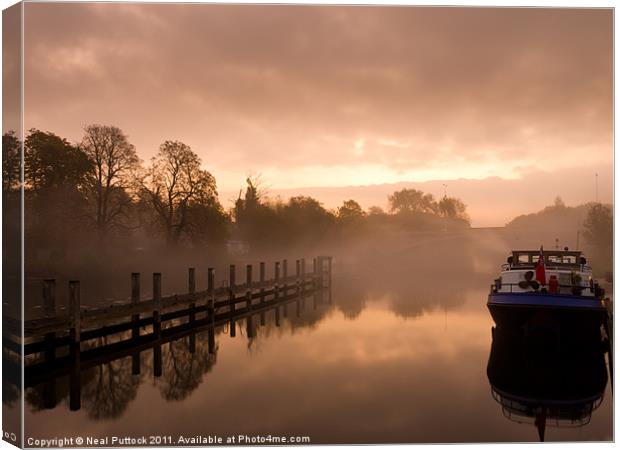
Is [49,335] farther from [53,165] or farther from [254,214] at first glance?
[254,214]

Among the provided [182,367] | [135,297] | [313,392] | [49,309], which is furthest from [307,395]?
[135,297]

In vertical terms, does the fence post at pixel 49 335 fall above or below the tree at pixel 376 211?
below

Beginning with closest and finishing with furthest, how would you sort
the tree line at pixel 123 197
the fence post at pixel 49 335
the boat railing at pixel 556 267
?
the fence post at pixel 49 335
the boat railing at pixel 556 267
the tree line at pixel 123 197

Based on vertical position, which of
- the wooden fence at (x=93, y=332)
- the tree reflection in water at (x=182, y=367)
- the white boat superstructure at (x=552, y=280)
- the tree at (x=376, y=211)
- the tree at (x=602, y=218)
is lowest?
the tree reflection in water at (x=182, y=367)

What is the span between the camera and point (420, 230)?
195 feet

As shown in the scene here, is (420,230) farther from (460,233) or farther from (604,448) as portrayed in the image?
(604,448)

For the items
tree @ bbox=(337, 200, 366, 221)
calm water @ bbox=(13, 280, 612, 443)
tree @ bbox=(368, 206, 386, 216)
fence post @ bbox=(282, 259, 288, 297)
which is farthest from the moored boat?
tree @ bbox=(368, 206, 386, 216)

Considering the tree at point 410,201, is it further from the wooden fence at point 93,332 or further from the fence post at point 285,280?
the wooden fence at point 93,332

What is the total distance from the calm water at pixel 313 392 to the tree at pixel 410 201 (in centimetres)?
3658

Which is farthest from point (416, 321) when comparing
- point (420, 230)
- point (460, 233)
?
point (460, 233)

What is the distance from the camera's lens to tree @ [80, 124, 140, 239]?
30.2 m

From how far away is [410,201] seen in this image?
192 feet

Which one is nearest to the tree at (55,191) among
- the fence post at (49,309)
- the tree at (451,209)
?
the fence post at (49,309)

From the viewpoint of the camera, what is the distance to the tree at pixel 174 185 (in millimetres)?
32844
